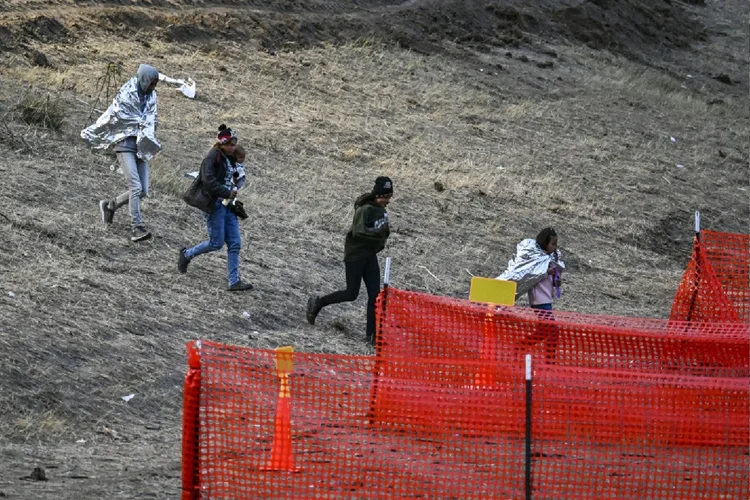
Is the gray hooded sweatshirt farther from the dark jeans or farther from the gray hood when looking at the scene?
the dark jeans

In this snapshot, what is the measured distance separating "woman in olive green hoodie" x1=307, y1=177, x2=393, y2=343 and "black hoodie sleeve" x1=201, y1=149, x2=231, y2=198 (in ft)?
4.13

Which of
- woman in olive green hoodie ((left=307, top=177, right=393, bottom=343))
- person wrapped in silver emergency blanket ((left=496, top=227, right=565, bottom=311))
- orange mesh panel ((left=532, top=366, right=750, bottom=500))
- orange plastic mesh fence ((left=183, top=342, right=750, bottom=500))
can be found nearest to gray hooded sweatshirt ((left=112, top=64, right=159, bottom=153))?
woman in olive green hoodie ((left=307, top=177, right=393, bottom=343))

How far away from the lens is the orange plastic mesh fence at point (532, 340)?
10445mm

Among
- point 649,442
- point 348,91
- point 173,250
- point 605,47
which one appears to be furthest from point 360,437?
point 605,47

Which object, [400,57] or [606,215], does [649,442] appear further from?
[400,57]

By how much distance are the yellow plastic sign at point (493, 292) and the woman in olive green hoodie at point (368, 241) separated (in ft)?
5.29

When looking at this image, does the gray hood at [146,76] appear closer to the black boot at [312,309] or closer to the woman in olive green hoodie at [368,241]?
the woman in olive green hoodie at [368,241]

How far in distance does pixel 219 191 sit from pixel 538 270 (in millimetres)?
3059

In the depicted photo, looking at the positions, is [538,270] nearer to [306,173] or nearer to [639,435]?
[639,435]

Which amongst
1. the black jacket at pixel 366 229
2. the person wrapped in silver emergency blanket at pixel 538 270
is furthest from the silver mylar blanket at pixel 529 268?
the black jacket at pixel 366 229

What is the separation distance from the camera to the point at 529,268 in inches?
464

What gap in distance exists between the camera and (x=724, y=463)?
9281mm

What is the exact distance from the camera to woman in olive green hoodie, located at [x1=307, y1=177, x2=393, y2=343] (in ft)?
39.8

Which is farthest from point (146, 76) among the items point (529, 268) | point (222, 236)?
point (529, 268)
